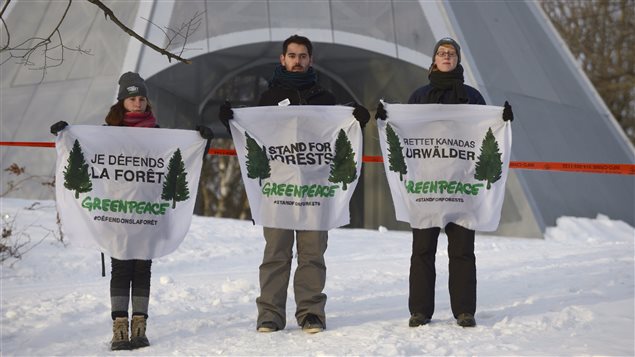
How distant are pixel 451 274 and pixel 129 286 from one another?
82.3 inches

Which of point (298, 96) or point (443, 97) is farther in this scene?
point (443, 97)

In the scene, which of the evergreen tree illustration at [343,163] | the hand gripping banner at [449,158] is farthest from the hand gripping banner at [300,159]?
the hand gripping banner at [449,158]

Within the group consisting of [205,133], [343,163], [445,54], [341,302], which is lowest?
[341,302]

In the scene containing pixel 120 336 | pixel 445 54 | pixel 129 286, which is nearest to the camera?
pixel 120 336

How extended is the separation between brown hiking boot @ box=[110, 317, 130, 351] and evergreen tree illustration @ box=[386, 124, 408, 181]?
80.5 inches

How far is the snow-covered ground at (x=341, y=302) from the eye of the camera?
5.04m

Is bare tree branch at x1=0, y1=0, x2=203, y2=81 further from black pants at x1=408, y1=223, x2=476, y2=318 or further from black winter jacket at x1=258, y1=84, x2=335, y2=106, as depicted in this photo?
black pants at x1=408, y1=223, x2=476, y2=318

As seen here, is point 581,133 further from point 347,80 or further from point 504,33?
point 347,80

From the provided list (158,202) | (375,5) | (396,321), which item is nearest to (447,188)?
(396,321)

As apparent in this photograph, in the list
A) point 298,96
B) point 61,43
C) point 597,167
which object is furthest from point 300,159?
point 597,167

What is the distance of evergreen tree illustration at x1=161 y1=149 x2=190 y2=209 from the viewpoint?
18.3 feet

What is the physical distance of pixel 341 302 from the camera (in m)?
6.77

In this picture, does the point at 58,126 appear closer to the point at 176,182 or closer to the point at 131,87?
the point at 131,87

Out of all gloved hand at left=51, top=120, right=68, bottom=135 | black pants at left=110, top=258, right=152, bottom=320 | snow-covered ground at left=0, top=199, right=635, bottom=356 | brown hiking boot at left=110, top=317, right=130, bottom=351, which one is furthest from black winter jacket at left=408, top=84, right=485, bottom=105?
brown hiking boot at left=110, top=317, right=130, bottom=351
